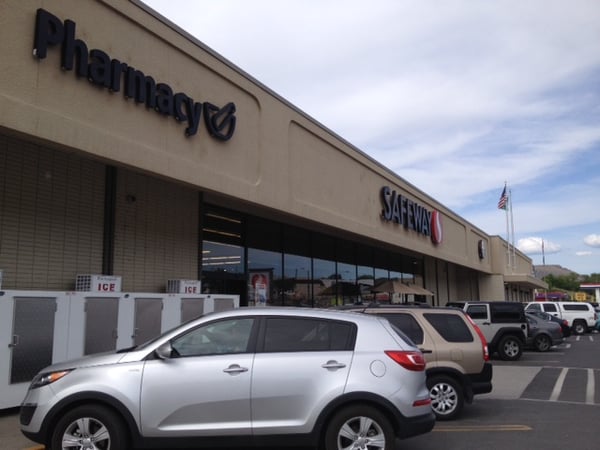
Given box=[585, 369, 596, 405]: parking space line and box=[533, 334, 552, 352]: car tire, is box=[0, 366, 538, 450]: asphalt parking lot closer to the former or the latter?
box=[585, 369, 596, 405]: parking space line

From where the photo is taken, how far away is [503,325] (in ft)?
60.5

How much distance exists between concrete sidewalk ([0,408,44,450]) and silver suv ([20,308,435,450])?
1179 mm

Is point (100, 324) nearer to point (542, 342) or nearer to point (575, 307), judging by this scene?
point (542, 342)

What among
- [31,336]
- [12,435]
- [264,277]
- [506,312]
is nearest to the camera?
[12,435]

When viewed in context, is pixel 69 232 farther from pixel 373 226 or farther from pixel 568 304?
pixel 568 304

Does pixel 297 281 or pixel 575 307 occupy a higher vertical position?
pixel 297 281

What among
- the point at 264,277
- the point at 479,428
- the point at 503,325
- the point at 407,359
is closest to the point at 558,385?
the point at 479,428

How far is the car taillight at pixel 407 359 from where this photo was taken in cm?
606

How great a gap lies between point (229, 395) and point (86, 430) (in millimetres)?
1451

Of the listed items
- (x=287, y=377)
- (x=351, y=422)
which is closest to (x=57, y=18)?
(x=287, y=377)

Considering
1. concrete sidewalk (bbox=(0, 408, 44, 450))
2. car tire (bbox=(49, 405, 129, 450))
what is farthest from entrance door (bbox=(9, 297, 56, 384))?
car tire (bbox=(49, 405, 129, 450))

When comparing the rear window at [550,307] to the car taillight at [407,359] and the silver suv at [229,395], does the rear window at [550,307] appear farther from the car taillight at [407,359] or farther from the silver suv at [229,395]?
the silver suv at [229,395]

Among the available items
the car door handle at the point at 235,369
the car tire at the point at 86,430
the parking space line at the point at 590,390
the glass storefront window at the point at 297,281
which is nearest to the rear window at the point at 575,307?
the glass storefront window at the point at 297,281

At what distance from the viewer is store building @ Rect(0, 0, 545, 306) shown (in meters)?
8.89
